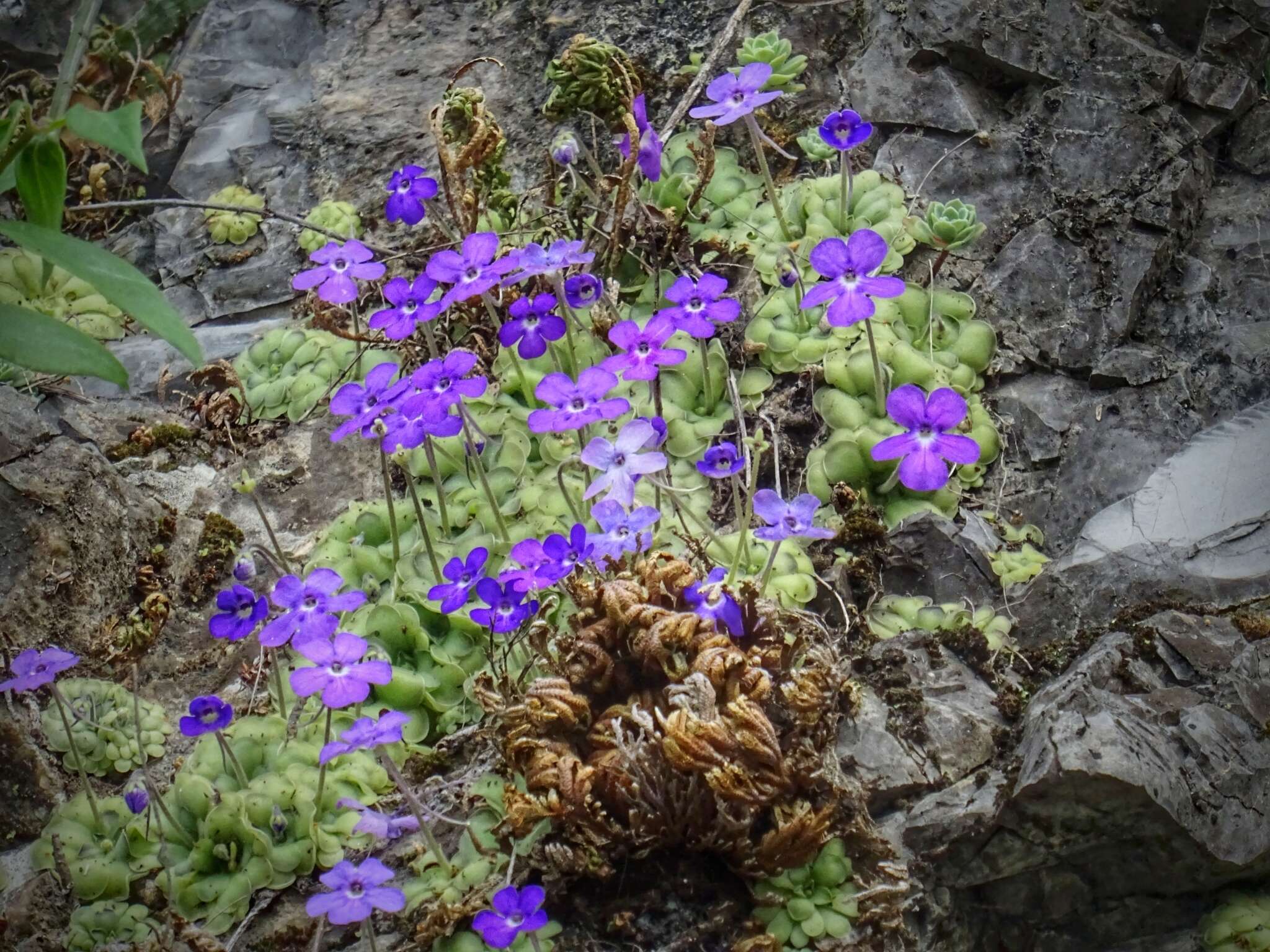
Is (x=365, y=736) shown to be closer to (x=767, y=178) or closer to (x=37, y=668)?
(x=37, y=668)

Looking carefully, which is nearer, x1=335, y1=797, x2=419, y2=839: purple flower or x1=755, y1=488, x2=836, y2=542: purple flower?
x1=335, y1=797, x2=419, y2=839: purple flower

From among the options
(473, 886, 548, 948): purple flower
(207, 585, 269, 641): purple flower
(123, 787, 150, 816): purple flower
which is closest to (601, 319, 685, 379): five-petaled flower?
(207, 585, 269, 641): purple flower

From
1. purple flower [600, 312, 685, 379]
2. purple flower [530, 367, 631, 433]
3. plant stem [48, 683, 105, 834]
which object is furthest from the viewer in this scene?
purple flower [600, 312, 685, 379]

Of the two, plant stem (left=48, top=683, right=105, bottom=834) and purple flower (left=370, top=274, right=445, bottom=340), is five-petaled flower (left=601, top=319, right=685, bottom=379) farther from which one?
plant stem (left=48, top=683, right=105, bottom=834)

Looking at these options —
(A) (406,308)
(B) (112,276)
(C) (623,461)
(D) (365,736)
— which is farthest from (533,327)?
(B) (112,276)

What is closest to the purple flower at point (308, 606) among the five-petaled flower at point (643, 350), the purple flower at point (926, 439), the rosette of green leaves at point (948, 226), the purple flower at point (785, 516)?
the five-petaled flower at point (643, 350)

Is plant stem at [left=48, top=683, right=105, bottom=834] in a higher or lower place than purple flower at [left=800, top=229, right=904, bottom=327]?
lower
